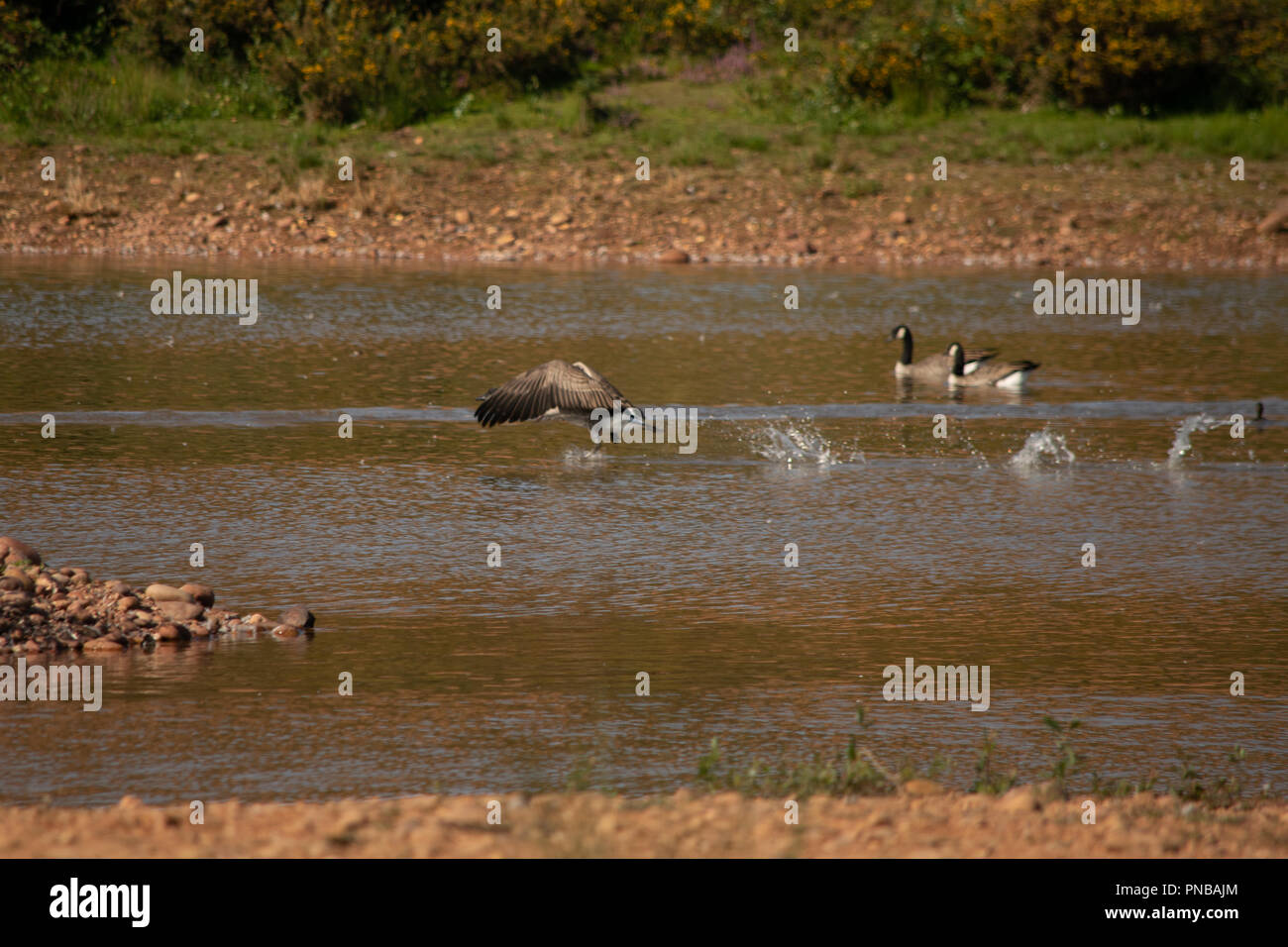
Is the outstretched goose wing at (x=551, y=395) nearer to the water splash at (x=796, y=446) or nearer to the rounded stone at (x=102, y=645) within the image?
the water splash at (x=796, y=446)

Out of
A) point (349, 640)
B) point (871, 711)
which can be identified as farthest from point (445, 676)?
point (871, 711)

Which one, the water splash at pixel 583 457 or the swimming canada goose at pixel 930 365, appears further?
the swimming canada goose at pixel 930 365

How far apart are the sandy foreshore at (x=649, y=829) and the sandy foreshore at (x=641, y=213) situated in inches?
679

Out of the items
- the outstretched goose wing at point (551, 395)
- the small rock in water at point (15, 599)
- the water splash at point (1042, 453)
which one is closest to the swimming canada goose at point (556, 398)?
the outstretched goose wing at point (551, 395)

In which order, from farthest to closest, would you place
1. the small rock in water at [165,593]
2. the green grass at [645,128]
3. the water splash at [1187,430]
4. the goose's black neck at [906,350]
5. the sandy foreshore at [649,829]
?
the green grass at [645,128]
the goose's black neck at [906,350]
the water splash at [1187,430]
the small rock in water at [165,593]
the sandy foreshore at [649,829]

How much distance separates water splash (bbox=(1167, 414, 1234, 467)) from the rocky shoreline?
7004 millimetres

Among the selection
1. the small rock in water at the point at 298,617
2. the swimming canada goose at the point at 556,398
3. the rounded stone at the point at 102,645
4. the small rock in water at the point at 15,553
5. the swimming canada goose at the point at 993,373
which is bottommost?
the rounded stone at the point at 102,645

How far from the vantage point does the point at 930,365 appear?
14891 millimetres

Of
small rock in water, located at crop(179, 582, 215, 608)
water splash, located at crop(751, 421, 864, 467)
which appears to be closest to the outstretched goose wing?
water splash, located at crop(751, 421, 864, 467)

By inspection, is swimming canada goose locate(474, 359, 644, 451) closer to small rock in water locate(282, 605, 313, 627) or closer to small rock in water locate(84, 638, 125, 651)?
small rock in water locate(282, 605, 313, 627)

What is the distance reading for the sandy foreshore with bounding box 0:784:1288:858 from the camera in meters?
4.50

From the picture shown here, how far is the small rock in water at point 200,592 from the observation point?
7723mm

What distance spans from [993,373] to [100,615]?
356 inches
